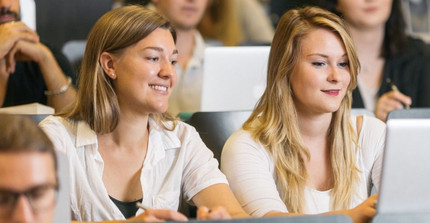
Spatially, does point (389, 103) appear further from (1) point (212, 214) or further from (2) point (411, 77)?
(1) point (212, 214)

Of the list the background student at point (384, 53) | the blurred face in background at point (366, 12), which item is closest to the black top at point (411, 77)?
the background student at point (384, 53)

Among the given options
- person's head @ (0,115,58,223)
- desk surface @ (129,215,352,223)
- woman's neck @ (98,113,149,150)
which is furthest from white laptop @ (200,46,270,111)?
person's head @ (0,115,58,223)

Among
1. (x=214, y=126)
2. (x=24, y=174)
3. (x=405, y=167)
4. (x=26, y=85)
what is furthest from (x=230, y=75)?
(x=24, y=174)

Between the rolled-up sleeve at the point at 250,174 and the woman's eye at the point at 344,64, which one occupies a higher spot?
the woman's eye at the point at 344,64

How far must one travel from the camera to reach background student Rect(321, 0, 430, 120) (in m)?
3.29

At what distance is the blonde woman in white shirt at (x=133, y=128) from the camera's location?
2.05m

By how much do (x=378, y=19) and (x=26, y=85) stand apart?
60.3 inches

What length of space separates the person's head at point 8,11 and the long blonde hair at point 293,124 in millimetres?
1130

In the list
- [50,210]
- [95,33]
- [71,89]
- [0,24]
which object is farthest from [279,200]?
[0,24]

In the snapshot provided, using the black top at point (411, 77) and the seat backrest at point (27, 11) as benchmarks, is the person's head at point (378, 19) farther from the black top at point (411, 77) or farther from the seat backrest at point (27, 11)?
the seat backrest at point (27, 11)

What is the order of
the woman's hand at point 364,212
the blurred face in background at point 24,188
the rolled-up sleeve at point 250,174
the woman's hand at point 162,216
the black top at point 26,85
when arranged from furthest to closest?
1. the black top at point 26,85
2. the rolled-up sleeve at point 250,174
3. the woman's hand at point 364,212
4. the woman's hand at point 162,216
5. the blurred face in background at point 24,188

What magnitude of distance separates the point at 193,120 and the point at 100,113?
42cm

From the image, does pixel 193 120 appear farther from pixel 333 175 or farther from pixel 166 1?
pixel 166 1

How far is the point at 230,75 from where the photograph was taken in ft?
9.07
